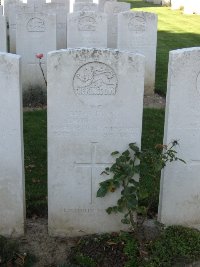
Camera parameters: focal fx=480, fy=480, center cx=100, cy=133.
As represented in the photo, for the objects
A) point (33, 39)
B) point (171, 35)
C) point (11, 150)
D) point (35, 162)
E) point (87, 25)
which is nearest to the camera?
point (11, 150)

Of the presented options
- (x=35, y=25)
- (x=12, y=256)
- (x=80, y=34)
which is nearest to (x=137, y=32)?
(x=80, y=34)

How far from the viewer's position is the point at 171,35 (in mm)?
17141

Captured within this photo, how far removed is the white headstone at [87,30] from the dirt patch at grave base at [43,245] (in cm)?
533

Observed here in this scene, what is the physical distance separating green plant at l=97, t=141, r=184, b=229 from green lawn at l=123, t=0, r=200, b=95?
5533mm

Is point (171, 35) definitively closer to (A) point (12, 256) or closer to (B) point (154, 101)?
(B) point (154, 101)

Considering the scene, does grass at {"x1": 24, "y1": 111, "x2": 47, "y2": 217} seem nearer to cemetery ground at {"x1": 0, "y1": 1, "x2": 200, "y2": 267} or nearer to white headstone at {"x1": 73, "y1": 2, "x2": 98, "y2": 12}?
cemetery ground at {"x1": 0, "y1": 1, "x2": 200, "y2": 267}

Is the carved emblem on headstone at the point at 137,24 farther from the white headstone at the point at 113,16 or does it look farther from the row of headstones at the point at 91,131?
the row of headstones at the point at 91,131

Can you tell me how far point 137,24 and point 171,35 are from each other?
8165 mm

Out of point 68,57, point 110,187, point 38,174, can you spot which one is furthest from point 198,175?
point 38,174

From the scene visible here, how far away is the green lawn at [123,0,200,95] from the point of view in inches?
446

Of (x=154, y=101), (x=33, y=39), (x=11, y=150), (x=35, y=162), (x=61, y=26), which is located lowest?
(x=35, y=162)

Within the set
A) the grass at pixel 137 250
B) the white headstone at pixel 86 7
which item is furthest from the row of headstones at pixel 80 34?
the grass at pixel 137 250

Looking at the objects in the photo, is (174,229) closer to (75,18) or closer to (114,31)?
(75,18)

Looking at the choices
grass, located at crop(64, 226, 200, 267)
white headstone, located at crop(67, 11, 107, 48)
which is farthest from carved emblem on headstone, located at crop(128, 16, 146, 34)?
Answer: grass, located at crop(64, 226, 200, 267)
